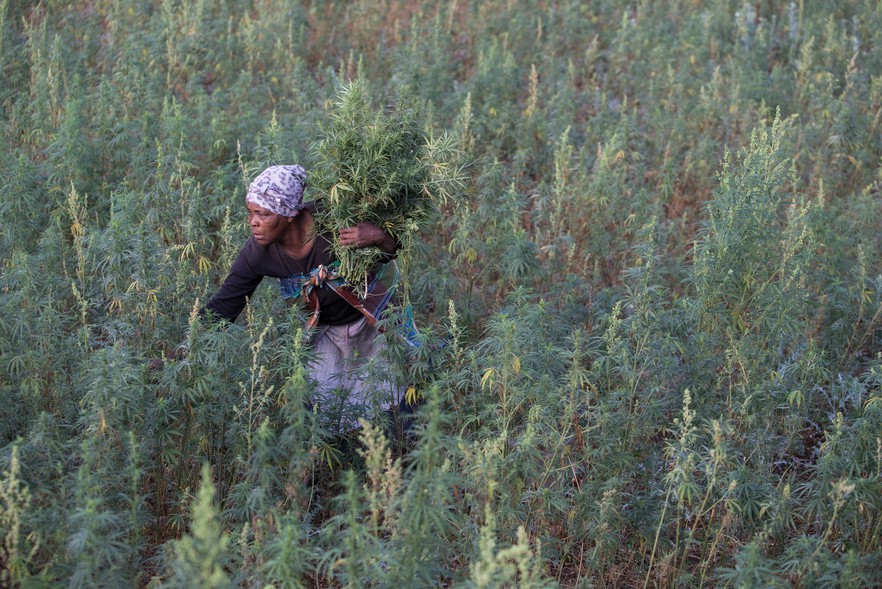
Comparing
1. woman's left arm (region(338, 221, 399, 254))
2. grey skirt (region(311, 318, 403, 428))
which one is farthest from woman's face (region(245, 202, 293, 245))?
grey skirt (region(311, 318, 403, 428))

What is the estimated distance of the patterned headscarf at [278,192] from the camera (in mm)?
4492

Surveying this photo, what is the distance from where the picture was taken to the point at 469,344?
546 centimetres

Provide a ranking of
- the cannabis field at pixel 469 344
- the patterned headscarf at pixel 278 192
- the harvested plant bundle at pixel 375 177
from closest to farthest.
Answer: the cannabis field at pixel 469 344, the harvested plant bundle at pixel 375 177, the patterned headscarf at pixel 278 192

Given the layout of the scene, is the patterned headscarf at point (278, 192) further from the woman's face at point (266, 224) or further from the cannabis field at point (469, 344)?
the cannabis field at point (469, 344)

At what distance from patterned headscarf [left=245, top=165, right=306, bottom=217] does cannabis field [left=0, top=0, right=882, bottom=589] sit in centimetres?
22

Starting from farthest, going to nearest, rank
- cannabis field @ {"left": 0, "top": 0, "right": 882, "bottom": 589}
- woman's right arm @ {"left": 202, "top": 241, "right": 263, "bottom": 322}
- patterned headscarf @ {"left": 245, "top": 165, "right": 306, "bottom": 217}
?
1. woman's right arm @ {"left": 202, "top": 241, "right": 263, "bottom": 322}
2. patterned headscarf @ {"left": 245, "top": 165, "right": 306, "bottom": 217}
3. cannabis field @ {"left": 0, "top": 0, "right": 882, "bottom": 589}

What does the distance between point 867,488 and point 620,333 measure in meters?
1.55

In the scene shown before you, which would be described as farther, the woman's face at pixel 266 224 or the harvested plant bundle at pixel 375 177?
the woman's face at pixel 266 224

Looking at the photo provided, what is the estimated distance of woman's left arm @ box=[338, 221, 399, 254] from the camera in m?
4.39

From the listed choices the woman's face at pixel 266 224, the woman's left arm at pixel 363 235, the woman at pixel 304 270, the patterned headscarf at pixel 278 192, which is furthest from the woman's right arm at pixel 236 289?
the woman's left arm at pixel 363 235

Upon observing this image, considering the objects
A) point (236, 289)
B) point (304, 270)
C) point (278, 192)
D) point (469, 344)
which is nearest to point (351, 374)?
point (304, 270)

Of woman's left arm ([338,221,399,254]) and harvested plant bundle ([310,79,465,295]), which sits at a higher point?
harvested plant bundle ([310,79,465,295])

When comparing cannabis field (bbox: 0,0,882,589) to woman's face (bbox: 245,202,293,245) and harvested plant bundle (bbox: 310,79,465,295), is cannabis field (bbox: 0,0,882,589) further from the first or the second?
woman's face (bbox: 245,202,293,245)

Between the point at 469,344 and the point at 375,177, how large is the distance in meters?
1.48
